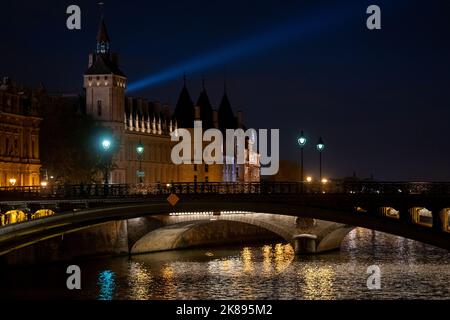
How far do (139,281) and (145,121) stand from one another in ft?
235

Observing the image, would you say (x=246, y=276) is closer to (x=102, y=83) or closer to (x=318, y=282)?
(x=318, y=282)

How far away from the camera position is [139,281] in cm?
7069

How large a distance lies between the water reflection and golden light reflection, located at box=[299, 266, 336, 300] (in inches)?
388

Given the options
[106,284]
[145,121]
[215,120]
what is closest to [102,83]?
[145,121]

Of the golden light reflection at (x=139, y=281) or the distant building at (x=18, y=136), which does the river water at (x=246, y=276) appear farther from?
the distant building at (x=18, y=136)

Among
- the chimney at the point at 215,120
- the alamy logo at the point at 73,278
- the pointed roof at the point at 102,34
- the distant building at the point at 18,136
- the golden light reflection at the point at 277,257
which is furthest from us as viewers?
the chimney at the point at 215,120

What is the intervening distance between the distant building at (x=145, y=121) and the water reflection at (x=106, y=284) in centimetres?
3871

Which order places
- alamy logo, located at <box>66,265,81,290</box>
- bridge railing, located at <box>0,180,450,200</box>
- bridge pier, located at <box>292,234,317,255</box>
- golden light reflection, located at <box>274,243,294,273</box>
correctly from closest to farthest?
bridge railing, located at <box>0,180,450,200</box>, alamy logo, located at <box>66,265,81,290</box>, golden light reflection, located at <box>274,243,294,273</box>, bridge pier, located at <box>292,234,317,255</box>

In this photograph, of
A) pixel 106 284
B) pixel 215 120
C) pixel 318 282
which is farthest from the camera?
pixel 215 120

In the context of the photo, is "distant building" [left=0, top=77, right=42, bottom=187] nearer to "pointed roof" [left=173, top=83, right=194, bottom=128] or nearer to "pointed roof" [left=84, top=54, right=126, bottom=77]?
"pointed roof" [left=84, top=54, right=126, bottom=77]

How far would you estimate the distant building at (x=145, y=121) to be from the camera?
127188mm

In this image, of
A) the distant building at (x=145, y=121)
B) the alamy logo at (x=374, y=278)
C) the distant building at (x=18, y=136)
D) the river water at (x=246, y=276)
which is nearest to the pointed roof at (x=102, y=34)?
the distant building at (x=145, y=121)

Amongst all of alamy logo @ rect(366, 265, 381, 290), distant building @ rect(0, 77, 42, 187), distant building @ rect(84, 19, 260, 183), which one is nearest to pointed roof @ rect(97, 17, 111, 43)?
distant building @ rect(84, 19, 260, 183)

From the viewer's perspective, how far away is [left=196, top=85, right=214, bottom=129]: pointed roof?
154250mm
